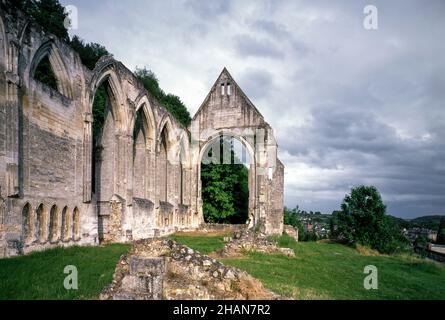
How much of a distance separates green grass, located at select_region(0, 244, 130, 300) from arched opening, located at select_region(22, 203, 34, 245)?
74cm

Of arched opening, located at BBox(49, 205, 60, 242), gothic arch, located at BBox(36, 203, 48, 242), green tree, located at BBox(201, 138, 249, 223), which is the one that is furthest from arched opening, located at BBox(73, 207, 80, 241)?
green tree, located at BBox(201, 138, 249, 223)

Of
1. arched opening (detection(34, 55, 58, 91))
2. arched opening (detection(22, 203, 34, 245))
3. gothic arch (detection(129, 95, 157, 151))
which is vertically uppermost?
arched opening (detection(34, 55, 58, 91))

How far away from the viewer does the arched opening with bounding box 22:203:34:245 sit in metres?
11.0

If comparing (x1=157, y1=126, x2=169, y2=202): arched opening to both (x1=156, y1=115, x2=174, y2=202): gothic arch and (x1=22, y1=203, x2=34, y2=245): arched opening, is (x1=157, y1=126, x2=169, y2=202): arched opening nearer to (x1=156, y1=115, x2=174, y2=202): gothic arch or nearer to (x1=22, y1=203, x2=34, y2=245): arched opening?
(x1=156, y1=115, x2=174, y2=202): gothic arch

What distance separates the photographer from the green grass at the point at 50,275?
6.21m

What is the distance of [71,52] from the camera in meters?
14.3

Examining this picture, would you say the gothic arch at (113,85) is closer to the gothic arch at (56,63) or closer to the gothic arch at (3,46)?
the gothic arch at (56,63)

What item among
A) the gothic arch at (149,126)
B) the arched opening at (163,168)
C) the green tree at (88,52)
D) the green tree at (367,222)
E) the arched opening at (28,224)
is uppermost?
the green tree at (88,52)

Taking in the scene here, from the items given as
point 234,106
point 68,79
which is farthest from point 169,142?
point 68,79

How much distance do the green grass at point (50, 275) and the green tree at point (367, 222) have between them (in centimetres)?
1983

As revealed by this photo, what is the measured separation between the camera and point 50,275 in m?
7.66

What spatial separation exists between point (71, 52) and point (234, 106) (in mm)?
15239

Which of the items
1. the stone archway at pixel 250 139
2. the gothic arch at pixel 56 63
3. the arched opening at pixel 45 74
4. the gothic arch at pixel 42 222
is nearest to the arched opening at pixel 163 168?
the stone archway at pixel 250 139
